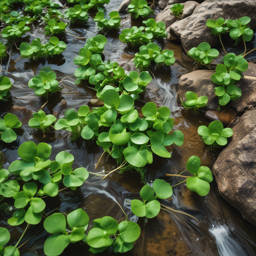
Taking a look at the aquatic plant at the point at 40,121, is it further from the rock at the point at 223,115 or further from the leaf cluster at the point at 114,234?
the rock at the point at 223,115

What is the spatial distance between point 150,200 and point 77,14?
3.47 meters

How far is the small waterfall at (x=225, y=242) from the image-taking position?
1456 mm

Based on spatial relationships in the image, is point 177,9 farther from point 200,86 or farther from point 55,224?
point 55,224

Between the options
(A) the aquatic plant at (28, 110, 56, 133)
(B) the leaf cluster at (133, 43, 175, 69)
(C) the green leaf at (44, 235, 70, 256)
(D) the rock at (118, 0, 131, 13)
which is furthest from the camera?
(D) the rock at (118, 0, 131, 13)

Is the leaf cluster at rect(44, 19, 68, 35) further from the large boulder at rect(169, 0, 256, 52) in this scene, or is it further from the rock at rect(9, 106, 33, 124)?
the large boulder at rect(169, 0, 256, 52)

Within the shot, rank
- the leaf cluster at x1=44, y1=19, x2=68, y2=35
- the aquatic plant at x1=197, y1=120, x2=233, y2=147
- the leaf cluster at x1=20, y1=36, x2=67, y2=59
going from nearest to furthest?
the aquatic plant at x1=197, y1=120, x2=233, y2=147 < the leaf cluster at x1=20, y1=36, x2=67, y2=59 < the leaf cluster at x1=44, y1=19, x2=68, y2=35

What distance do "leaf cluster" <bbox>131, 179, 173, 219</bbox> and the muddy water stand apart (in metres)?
0.13

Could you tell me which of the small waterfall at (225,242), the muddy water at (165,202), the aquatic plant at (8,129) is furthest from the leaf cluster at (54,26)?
the small waterfall at (225,242)

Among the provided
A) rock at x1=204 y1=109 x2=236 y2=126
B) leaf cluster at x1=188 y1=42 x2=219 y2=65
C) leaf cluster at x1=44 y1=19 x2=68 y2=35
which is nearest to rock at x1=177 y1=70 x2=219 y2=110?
rock at x1=204 y1=109 x2=236 y2=126

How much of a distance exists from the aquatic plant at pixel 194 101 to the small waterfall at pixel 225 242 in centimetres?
121

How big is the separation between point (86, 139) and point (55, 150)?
33 cm

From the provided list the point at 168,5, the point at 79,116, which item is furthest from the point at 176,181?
the point at 168,5

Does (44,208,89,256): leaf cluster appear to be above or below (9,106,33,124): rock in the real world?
above

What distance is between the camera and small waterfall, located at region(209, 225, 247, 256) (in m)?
1.46
